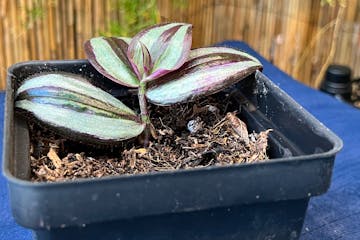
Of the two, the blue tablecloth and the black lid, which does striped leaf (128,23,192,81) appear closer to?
the blue tablecloth

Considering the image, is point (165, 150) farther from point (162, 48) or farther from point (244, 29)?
point (244, 29)

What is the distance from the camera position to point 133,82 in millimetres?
448

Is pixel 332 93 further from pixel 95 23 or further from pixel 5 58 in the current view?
pixel 5 58

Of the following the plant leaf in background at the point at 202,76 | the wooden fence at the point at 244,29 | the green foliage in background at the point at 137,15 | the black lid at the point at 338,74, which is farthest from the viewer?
the black lid at the point at 338,74

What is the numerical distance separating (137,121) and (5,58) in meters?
0.58

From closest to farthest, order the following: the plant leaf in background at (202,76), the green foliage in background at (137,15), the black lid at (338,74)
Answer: the plant leaf in background at (202,76) → the green foliage in background at (137,15) → the black lid at (338,74)

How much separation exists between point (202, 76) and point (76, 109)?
4.1 inches

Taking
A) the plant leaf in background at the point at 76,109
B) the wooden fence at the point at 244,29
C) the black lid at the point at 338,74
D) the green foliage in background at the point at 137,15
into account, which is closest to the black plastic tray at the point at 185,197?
the plant leaf in background at the point at 76,109

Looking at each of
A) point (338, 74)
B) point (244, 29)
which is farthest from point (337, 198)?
point (244, 29)

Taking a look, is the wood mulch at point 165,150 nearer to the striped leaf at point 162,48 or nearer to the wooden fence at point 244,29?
the striped leaf at point 162,48

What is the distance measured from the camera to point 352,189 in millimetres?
665

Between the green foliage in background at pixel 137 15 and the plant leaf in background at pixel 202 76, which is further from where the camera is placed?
the green foliage in background at pixel 137 15

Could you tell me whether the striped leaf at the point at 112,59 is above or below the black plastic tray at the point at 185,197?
above

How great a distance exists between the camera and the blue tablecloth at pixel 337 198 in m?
0.57
